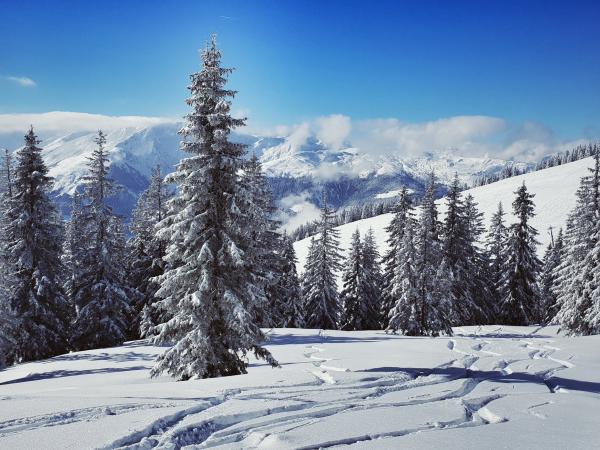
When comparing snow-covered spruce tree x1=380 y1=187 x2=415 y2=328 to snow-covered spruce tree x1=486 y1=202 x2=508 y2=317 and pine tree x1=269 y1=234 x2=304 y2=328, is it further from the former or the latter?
snow-covered spruce tree x1=486 y1=202 x2=508 y2=317

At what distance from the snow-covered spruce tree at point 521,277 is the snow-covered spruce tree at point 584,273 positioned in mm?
8973

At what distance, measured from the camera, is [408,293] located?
113 ft

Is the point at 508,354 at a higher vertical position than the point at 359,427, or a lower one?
lower

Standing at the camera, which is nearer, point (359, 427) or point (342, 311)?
A: point (359, 427)

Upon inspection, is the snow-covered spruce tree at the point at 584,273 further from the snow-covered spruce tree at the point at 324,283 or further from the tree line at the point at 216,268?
the snow-covered spruce tree at the point at 324,283

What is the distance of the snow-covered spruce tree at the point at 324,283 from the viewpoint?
4734 centimetres

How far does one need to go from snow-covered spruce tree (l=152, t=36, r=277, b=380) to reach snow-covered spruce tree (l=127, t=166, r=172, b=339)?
71.5ft

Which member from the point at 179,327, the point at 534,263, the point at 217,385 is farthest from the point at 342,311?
the point at 217,385

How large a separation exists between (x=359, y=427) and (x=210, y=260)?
886 cm

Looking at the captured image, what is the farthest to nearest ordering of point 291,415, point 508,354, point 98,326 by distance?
point 98,326 < point 508,354 < point 291,415

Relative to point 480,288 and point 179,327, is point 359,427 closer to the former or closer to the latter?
point 179,327

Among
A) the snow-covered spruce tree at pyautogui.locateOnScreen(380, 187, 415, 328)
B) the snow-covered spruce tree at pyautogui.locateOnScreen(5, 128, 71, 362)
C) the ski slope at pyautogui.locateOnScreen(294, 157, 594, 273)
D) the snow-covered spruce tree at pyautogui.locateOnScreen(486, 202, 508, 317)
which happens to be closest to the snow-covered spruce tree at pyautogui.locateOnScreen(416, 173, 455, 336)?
the snow-covered spruce tree at pyautogui.locateOnScreen(380, 187, 415, 328)

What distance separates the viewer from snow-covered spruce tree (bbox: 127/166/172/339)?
119 feet

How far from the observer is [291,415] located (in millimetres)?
7527
